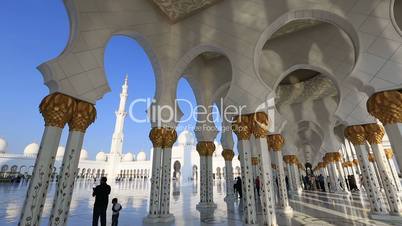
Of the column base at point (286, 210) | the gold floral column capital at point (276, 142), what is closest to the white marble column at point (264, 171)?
the column base at point (286, 210)

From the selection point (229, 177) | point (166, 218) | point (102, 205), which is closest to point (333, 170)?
point (229, 177)

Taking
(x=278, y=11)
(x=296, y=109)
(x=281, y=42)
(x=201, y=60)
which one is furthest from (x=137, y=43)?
(x=296, y=109)

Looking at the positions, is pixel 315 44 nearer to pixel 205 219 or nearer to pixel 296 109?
pixel 296 109

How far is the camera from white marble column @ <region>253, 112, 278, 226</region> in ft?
12.7

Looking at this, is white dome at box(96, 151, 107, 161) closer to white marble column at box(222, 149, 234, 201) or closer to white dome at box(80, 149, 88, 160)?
white dome at box(80, 149, 88, 160)

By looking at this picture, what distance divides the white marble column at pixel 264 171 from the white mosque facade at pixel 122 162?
23.5 meters

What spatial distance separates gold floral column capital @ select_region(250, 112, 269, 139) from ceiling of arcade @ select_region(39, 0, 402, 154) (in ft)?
0.93

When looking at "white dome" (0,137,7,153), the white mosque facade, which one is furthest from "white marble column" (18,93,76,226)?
"white dome" (0,137,7,153)

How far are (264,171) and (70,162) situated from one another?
10.9ft

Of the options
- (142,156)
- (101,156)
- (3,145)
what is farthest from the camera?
(142,156)

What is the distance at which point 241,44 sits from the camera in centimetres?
464

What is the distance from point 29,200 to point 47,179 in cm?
30

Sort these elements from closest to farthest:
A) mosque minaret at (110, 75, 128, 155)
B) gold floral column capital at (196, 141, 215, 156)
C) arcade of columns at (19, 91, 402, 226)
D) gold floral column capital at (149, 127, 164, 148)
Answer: arcade of columns at (19, 91, 402, 226) < gold floral column capital at (149, 127, 164, 148) < gold floral column capital at (196, 141, 215, 156) < mosque minaret at (110, 75, 128, 155)

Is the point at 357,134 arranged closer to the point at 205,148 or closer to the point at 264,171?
the point at 264,171
